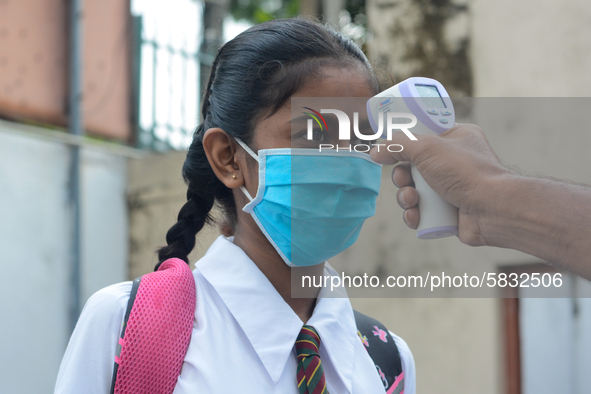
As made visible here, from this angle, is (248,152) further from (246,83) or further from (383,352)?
(383,352)

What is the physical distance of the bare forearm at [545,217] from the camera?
1152 mm

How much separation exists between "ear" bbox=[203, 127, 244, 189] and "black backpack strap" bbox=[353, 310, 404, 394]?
560mm

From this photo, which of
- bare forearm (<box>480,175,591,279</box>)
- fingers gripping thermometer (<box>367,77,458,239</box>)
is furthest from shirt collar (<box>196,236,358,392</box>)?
bare forearm (<box>480,175,591,279</box>)

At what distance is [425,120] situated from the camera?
1.30 m

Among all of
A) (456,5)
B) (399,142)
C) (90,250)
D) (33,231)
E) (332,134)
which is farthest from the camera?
(90,250)

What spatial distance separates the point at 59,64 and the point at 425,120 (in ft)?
14.0

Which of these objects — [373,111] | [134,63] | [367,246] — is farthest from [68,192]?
[373,111]

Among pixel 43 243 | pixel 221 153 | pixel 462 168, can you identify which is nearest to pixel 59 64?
pixel 43 243

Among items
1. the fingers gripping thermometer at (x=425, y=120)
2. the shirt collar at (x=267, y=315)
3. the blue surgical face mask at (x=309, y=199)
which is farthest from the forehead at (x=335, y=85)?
the shirt collar at (x=267, y=315)

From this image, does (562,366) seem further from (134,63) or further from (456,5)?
(134,63)

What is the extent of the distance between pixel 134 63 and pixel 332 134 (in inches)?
163

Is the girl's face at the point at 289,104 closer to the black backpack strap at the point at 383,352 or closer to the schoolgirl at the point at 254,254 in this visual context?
the schoolgirl at the point at 254,254

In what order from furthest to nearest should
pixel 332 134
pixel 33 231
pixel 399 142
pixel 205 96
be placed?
pixel 33 231 < pixel 205 96 < pixel 332 134 < pixel 399 142

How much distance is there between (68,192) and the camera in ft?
15.0
